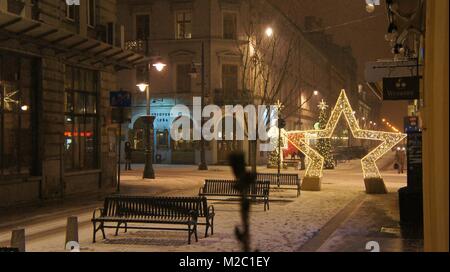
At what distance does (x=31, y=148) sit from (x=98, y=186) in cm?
458

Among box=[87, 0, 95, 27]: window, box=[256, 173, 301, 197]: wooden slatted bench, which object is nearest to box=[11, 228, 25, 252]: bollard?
box=[256, 173, 301, 197]: wooden slatted bench

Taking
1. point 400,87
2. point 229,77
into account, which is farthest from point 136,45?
point 400,87

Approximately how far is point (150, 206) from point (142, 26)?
36.2m

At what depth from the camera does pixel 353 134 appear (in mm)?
22438

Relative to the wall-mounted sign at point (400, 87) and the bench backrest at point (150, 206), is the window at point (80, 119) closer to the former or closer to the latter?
the bench backrest at point (150, 206)

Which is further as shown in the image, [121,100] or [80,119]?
[80,119]

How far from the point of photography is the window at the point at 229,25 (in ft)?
146

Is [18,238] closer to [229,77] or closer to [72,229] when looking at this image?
[72,229]

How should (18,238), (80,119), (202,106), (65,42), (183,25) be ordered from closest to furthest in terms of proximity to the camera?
(18,238), (65,42), (80,119), (202,106), (183,25)

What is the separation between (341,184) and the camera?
27.2 meters

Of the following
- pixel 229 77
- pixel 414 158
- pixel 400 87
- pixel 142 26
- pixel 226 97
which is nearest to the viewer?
pixel 400 87

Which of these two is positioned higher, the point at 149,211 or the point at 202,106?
the point at 202,106

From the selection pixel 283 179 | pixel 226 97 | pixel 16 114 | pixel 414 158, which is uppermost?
pixel 226 97
